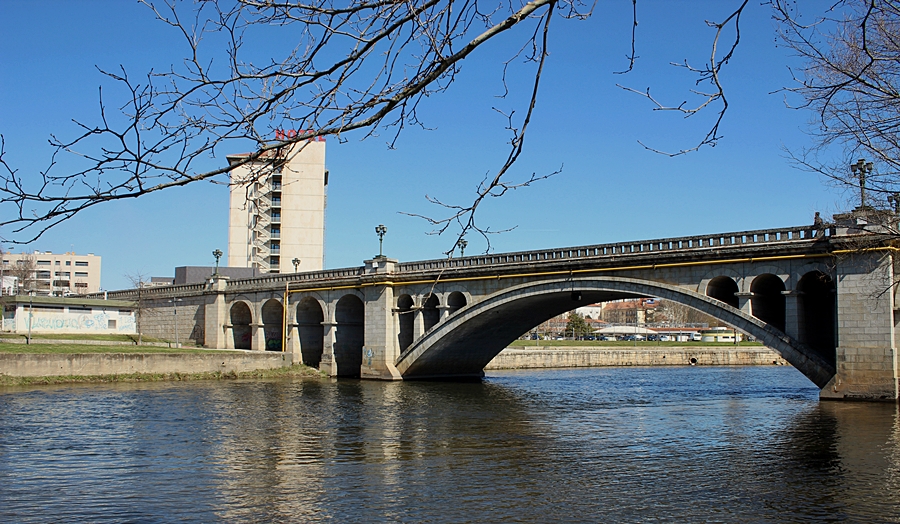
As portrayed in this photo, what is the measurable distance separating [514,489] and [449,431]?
9.38 m

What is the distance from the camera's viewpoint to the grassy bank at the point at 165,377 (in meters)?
36.6

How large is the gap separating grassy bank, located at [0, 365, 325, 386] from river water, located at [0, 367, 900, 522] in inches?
74.3

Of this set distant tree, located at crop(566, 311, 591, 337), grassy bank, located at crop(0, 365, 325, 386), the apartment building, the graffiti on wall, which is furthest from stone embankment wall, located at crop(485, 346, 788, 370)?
the apartment building

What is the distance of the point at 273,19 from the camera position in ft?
16.7

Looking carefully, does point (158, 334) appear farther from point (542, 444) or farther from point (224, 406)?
point (542, 444)

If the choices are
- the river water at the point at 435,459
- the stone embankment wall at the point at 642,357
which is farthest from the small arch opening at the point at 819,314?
the stone embankment wall at the point at 642,357

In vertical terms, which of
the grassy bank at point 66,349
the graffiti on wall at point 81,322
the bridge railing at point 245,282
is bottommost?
the grassy bank at point 66,349

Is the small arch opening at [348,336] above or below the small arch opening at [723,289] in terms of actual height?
below

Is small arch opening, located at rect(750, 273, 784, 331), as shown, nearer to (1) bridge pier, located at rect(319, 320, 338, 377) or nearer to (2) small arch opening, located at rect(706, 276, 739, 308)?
(2) small arch opening, located at rect(706, 276, 739, 308)

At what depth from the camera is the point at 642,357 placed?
79938mm

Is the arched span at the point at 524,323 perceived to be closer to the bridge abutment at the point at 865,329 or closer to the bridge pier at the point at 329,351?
the bridge abutment at the point at 865,329

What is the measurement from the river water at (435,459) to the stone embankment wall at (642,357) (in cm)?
3456

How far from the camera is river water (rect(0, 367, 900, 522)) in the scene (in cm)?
1449

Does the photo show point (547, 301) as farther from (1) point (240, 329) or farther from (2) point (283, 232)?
(2) point (283, 232)
